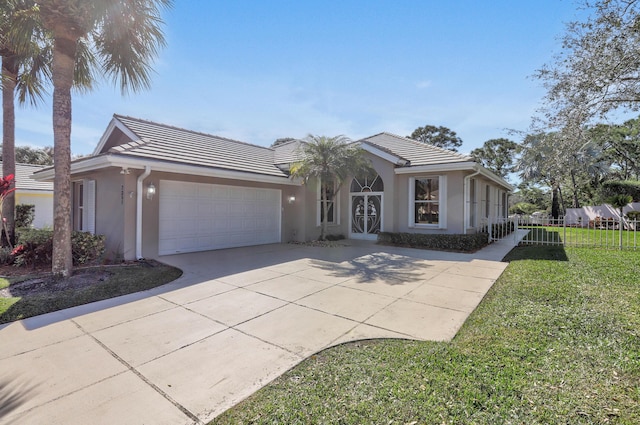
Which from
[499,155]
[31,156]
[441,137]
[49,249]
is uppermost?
[441,137]

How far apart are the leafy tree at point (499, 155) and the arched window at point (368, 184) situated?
96.7ft

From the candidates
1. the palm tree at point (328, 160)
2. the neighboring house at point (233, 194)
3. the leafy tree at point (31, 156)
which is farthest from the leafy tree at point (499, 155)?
the leafy tree at point (31, 156)

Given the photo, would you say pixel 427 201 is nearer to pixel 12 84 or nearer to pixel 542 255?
pixel 542 255

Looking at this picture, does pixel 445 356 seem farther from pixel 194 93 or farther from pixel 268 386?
pixel 194 93

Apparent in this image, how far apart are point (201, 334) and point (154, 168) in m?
6.53

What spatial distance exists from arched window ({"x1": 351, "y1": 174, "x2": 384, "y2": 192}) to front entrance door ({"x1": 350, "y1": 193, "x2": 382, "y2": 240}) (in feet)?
0.81

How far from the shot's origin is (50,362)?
3.58 metres

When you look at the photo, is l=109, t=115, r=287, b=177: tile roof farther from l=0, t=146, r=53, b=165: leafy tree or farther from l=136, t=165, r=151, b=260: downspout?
l=0, t=146, r=53, b=165: leafy tree

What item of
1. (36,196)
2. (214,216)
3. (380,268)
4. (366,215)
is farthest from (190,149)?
(36,196)

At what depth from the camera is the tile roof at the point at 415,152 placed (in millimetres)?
12977

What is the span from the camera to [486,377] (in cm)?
321

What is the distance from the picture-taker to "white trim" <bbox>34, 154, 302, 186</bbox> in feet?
27.7

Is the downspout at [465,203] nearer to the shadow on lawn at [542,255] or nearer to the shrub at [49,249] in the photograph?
the shadow on lawn at [542,255]

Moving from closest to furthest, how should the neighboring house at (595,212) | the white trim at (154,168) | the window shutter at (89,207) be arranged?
the white trim at (154,168) → the window shutter at (89,207) → the neighboring house at (595,212)
